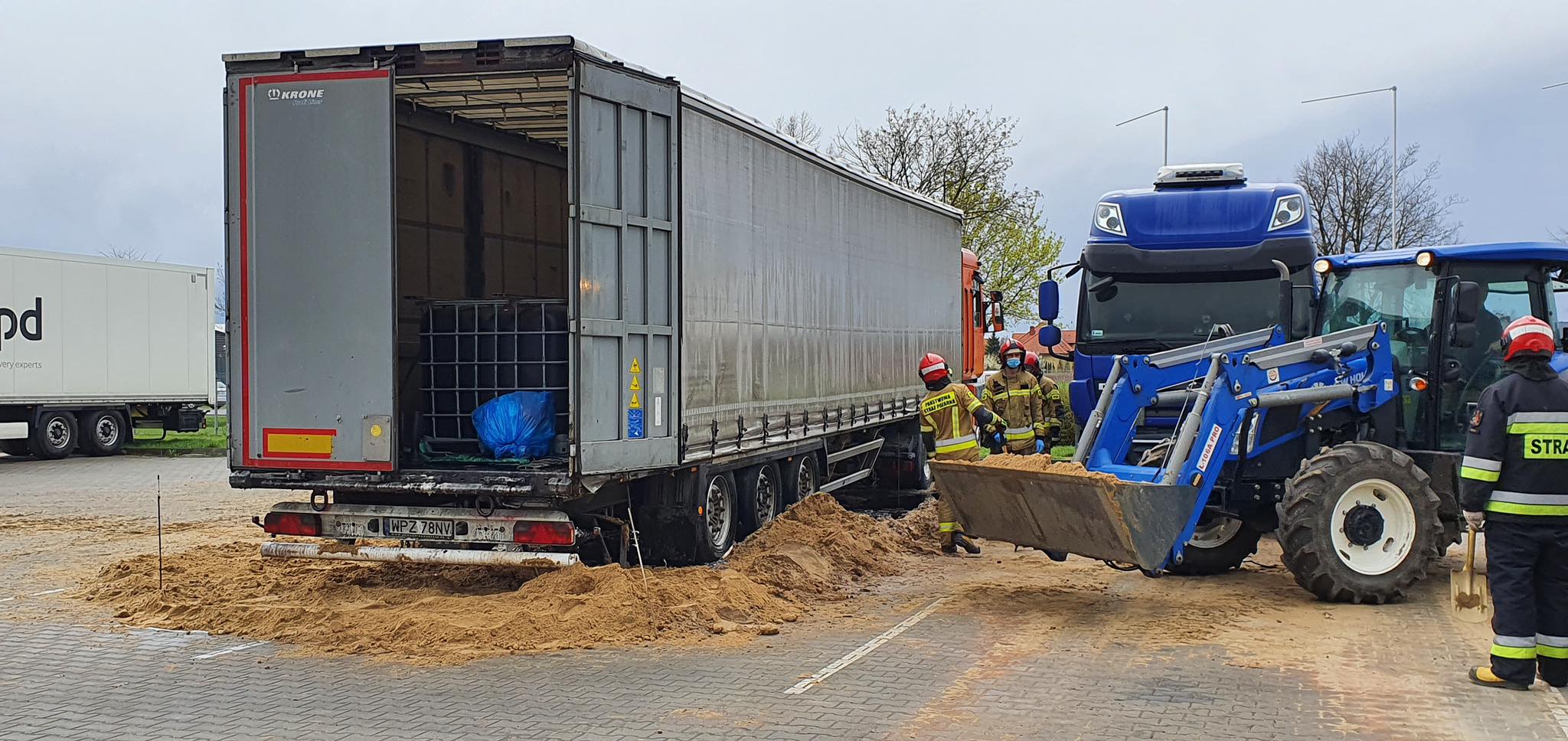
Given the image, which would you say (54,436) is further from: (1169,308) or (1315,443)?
(1315,443)

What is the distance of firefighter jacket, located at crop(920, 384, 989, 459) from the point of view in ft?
34.8

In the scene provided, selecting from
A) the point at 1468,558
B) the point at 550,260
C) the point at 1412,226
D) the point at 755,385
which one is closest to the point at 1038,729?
the point at 1468,558

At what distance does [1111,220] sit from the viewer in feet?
Answer: 39.9

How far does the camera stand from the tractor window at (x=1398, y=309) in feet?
33.4

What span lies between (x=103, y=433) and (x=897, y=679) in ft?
70.2

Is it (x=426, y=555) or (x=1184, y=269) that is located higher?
(x=1184, y=269)

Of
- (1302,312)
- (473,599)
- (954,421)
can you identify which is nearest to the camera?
(473,599)

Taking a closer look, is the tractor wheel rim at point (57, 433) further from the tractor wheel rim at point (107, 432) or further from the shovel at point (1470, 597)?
the shovel at point (1470, 597)

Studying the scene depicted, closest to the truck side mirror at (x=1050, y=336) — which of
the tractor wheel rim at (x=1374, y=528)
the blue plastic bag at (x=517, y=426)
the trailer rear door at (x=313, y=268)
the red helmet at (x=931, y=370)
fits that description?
the red helmet at (x=931, y=370)

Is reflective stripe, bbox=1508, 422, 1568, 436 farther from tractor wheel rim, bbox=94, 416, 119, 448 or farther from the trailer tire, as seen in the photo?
tractor wheel rim, bbox=94, 416, 119, 448

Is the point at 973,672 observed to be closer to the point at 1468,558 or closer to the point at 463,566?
the point at 1468,558

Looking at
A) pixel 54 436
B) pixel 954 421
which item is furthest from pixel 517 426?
pixel 54 436

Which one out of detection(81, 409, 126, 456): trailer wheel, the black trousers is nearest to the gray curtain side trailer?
the black trousers

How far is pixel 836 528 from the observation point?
1157 cm
